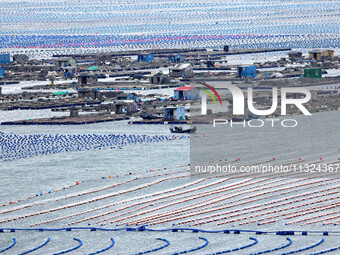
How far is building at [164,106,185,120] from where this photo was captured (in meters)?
67.0

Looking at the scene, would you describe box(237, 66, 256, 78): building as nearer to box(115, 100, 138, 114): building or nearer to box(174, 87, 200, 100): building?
box(174, 87, 200, 100): building

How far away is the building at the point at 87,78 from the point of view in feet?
305

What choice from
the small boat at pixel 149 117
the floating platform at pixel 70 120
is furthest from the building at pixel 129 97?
the small boat at pixel 149 117

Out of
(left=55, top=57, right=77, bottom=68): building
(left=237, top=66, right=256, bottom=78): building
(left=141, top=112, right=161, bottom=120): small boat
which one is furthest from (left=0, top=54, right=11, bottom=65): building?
(left=141, top=112, right=161, bottom=120): small boat

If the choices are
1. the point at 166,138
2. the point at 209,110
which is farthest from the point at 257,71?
the point at 166,138

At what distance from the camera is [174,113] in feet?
220

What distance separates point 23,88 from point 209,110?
26.5 metres

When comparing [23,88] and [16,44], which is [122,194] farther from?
[16,44]

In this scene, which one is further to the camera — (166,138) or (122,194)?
(166,138)

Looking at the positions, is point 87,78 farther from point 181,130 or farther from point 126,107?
point 181,130

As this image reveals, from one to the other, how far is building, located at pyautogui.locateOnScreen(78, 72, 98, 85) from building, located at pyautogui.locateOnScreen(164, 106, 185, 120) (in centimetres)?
2655

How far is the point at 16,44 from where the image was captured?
155625 mm

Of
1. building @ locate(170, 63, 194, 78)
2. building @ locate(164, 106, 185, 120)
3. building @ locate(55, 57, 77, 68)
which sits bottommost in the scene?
building @ locate(164, 106, 185, 120)

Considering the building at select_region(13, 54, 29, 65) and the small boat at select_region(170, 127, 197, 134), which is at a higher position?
the building at select_region(13, 54, 29, 65)
